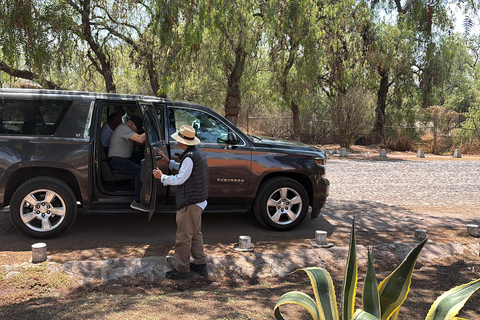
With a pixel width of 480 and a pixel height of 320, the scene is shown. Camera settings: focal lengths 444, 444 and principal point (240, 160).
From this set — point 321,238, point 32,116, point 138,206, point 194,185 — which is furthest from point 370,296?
point 32,116

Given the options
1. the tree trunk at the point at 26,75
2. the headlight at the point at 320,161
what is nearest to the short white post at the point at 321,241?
the headlight at the point at 320,161

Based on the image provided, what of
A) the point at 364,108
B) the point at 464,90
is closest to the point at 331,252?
the point at 364,108

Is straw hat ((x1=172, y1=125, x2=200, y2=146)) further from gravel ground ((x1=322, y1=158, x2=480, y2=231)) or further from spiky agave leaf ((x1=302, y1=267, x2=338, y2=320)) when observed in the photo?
gravel ground ((x1=322, y1=158, x2=480, y2=231))

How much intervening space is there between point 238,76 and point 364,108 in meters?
8.21

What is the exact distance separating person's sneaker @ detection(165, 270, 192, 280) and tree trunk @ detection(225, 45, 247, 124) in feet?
39.3

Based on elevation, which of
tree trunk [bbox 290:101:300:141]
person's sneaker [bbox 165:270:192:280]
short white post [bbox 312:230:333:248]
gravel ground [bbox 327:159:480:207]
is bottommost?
person's sneaker [bbox 165:270:192:280]

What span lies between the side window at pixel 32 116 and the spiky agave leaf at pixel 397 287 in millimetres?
5305

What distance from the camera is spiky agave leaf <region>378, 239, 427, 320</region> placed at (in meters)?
2.86

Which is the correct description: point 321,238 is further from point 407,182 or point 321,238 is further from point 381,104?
point 381,104

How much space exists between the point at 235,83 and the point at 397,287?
15112 millimetres

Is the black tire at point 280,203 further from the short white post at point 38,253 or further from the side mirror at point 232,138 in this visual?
the short white post at point 38,253

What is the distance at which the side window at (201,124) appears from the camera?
710 cm

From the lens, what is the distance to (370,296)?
2748 millimetres

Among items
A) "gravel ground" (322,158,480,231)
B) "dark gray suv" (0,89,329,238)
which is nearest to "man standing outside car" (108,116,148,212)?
"dark gray suv" (0,89,329,238)
